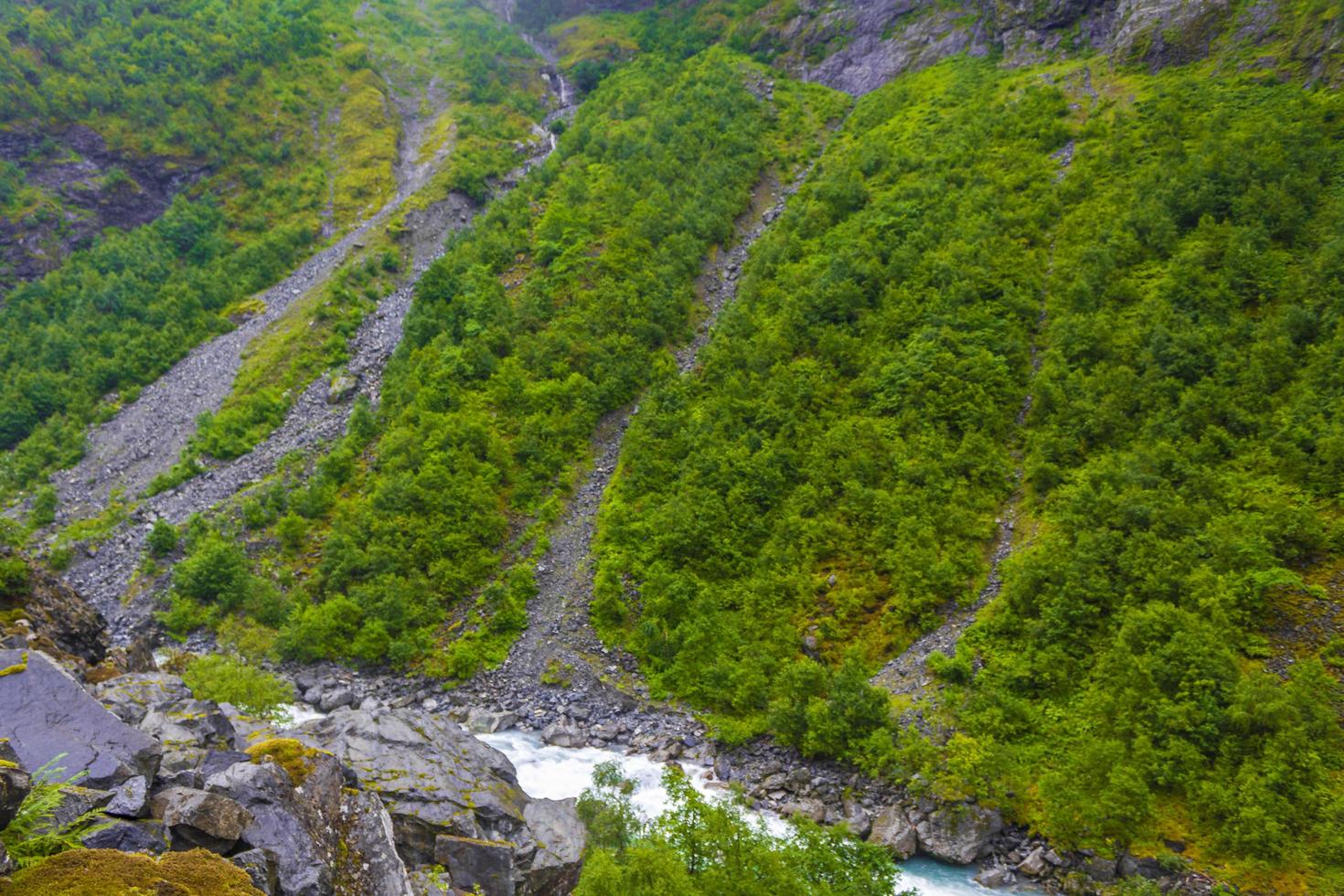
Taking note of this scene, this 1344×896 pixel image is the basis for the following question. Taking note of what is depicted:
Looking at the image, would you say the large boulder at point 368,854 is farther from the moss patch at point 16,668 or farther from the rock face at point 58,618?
the rock face at point 58,618

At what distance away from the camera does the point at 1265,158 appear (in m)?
46.2

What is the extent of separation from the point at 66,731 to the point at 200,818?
4036mm

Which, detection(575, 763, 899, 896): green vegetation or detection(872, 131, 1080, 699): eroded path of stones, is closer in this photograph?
detection(575, 763, 899, 896): green vegetation

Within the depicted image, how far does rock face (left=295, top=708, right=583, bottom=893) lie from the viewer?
20.1 m

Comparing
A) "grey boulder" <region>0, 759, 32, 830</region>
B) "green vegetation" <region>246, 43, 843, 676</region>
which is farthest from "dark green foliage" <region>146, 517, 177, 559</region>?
"grey boulder" <region>0, 759, 32, 830</region>

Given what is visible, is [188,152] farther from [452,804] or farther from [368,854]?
[368,854]

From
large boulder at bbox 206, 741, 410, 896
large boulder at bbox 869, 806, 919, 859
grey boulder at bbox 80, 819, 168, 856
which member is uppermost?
grey boulder at bbox 80, 819, 168, 856

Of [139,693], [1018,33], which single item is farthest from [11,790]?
[1018,33]

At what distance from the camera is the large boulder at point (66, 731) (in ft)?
44.9

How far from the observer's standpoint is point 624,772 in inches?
1266

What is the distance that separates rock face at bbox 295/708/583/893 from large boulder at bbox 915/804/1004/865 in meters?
13.1

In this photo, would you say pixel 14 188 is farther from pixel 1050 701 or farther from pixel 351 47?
pixel 1050 701

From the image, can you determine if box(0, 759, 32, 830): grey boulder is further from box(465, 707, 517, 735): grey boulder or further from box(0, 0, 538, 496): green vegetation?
box(0, 0, 538, 496): green vegetation

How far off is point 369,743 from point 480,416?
103 feet
